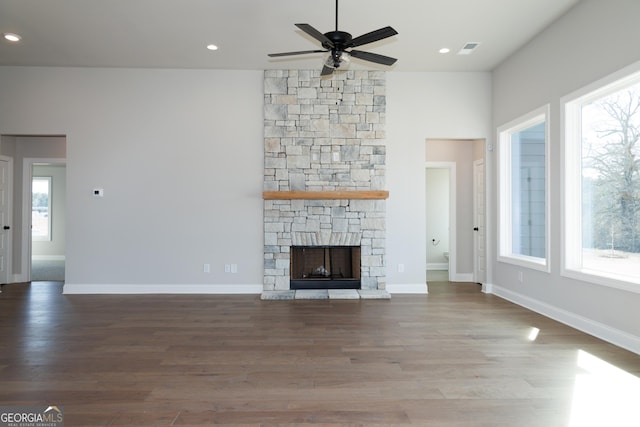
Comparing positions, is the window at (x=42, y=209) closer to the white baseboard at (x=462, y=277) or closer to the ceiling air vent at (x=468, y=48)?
the white baseboard at (x=462, y=277)

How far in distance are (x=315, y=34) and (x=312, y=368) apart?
2.62 m

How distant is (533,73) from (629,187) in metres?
1.94

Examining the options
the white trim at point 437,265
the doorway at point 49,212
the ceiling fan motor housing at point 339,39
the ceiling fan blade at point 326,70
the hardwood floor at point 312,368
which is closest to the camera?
the hardwood floor at point 312,368

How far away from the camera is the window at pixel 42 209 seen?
969 cm

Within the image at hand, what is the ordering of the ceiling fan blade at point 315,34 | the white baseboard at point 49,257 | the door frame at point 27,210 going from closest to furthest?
the ceiling fan blade at point 315,34
the door frame at point 27,210
the white baseboard at point 49,257

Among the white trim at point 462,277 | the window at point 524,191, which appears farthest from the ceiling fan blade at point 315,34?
the white trim at point 462,277

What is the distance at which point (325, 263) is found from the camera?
219 inches

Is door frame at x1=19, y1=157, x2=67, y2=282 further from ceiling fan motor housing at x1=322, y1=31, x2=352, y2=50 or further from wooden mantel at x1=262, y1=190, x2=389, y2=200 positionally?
ceiling fan motor housing at x1=322, y1=31, x2=352, y2=50

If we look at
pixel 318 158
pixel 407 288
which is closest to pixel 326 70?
pixel 318 158

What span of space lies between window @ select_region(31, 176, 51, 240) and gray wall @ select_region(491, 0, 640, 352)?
432 inches

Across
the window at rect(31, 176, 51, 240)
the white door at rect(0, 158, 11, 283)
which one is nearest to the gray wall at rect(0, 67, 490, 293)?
the white door at rect(0, 158, 11, 283)

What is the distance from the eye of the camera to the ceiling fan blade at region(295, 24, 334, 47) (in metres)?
2.82

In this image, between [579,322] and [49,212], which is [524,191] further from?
[49,212]

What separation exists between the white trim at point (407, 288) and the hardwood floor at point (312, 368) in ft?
3.10
